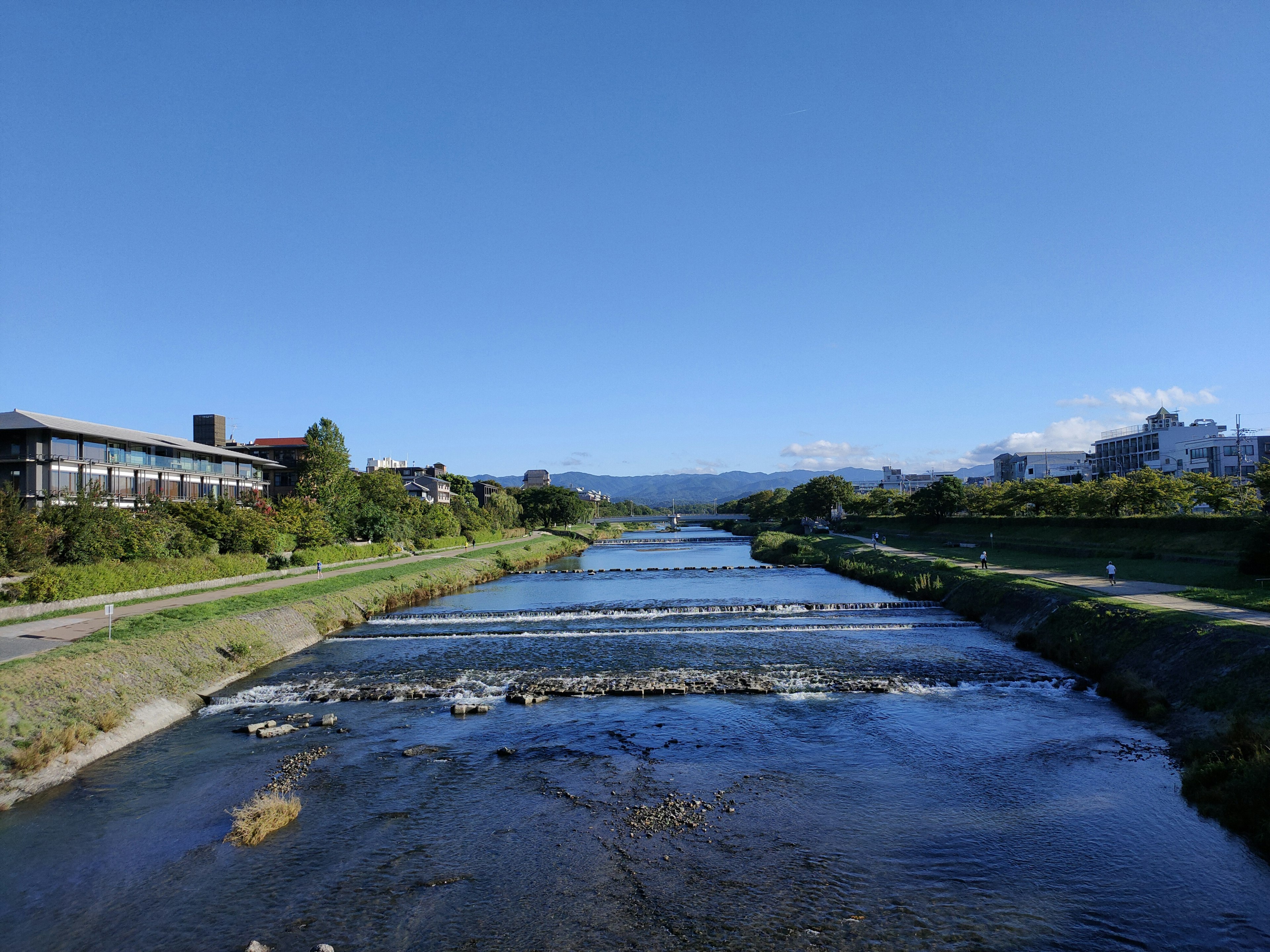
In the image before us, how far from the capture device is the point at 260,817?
14820mm

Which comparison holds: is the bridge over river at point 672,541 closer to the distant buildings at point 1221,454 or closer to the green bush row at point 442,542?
the green bush row at point 442,542

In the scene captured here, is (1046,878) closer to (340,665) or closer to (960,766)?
(960,766)

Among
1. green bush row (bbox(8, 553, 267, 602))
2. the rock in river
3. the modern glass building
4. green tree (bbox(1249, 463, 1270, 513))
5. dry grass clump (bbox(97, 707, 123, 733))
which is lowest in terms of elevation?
the rock in river

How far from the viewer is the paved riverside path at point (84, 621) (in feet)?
76.6

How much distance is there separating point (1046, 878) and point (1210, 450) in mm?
134076

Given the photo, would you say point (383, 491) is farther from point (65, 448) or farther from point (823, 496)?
point (823, 496)

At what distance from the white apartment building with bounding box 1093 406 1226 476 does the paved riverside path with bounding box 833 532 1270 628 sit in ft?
309

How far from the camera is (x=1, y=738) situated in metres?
17.5

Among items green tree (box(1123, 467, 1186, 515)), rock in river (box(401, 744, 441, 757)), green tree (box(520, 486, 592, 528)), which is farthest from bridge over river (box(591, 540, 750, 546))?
rock in river (box(401, 744, 441, 757))

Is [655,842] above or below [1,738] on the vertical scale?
below

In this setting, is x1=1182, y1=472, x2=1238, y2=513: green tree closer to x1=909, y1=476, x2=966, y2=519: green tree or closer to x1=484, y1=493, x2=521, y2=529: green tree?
x1=909, y1=476, x2=966, y2=519: green tree

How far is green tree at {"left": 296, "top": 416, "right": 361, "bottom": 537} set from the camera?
69000 millimetres

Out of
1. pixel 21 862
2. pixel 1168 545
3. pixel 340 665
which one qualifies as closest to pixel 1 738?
pixel 21 862

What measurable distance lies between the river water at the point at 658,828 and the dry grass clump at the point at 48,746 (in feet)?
3.01
